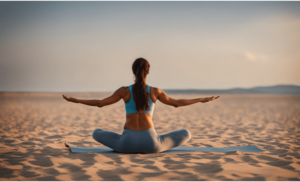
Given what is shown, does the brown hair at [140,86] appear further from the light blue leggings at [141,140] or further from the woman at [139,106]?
the light blue leggings at [141,140]

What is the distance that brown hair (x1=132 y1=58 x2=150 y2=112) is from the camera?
12.3 ft

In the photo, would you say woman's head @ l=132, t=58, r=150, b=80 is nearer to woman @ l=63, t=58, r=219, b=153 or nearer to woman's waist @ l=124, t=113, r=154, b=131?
woman @ l=63, t=58, r=219, b=153

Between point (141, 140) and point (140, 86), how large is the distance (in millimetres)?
743

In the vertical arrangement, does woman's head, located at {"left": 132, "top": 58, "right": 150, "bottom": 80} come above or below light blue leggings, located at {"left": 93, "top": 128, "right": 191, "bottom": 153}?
above

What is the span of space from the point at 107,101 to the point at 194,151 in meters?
1.60

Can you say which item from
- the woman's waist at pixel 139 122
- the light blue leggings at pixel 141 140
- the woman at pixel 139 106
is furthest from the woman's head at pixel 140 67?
the light blue leggings at pixel 141 140

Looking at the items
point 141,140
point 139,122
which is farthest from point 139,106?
point 141,140

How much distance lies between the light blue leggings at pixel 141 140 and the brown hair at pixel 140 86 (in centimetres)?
36

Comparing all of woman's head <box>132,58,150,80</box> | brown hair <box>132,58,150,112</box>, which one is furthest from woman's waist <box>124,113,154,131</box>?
woman's head <box>132,58,150,80</box>

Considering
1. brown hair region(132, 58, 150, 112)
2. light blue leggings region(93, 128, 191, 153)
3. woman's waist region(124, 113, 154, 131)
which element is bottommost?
light blue leggings region(93, 128, 191, 153)

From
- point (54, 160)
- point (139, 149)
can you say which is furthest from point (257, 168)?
point (54, 160)

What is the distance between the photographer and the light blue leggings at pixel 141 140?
3.86m

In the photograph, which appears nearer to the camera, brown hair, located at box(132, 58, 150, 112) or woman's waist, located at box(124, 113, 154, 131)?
brown hair, located at box(132, 58, 150, 112)

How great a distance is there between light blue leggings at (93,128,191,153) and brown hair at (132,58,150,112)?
0.36 m
